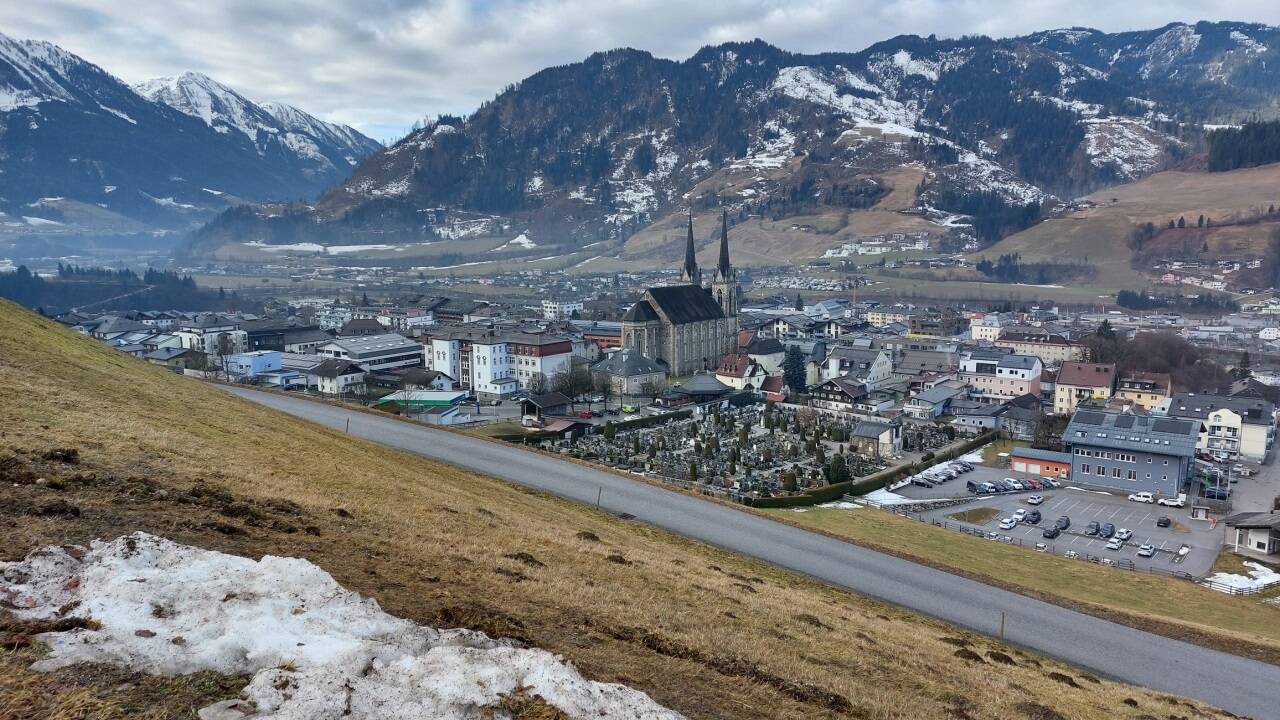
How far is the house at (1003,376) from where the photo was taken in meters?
53.5

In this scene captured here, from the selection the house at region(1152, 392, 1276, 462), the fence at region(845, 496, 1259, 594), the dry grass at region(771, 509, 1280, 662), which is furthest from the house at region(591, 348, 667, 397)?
the house at region(1152, 392, 1276, 462)

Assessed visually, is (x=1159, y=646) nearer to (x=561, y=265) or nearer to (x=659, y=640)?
(x=659, y=640)

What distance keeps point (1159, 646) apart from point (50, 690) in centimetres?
1649

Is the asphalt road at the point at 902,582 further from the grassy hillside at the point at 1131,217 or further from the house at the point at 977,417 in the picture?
the grassy hillside at the point at 1131,217

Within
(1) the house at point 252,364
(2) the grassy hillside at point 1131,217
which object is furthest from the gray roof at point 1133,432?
(2) the grassy hillside at point 1131,217

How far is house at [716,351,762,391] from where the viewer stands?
56125 mm

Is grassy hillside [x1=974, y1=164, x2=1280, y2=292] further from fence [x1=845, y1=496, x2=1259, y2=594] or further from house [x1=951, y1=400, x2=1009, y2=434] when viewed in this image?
fence [x1=845, y1=496, x2=1259, y2=594]

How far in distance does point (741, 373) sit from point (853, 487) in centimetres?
2443

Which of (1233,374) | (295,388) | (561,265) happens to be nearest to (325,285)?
(561,265)

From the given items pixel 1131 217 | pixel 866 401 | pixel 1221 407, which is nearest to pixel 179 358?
pixel 866 401

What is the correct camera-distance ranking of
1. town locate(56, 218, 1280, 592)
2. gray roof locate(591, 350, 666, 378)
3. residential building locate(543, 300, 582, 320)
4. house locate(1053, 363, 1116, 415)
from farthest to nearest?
residential building locate(543, 300, 582, 320) < gray roof locate(591, 350, 666, 378) < house locate(1053, 363, 1116, 415) < town locate(56, 218, 1280, 592)

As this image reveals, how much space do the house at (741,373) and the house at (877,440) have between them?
1623cm

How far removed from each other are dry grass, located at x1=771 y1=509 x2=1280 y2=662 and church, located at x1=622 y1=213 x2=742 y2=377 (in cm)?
3568

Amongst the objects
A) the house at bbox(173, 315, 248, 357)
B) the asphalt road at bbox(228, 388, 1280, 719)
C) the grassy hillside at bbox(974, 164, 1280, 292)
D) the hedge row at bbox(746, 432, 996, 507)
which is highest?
the grassy hillside at bbox(974, 164, 1280, 292)
